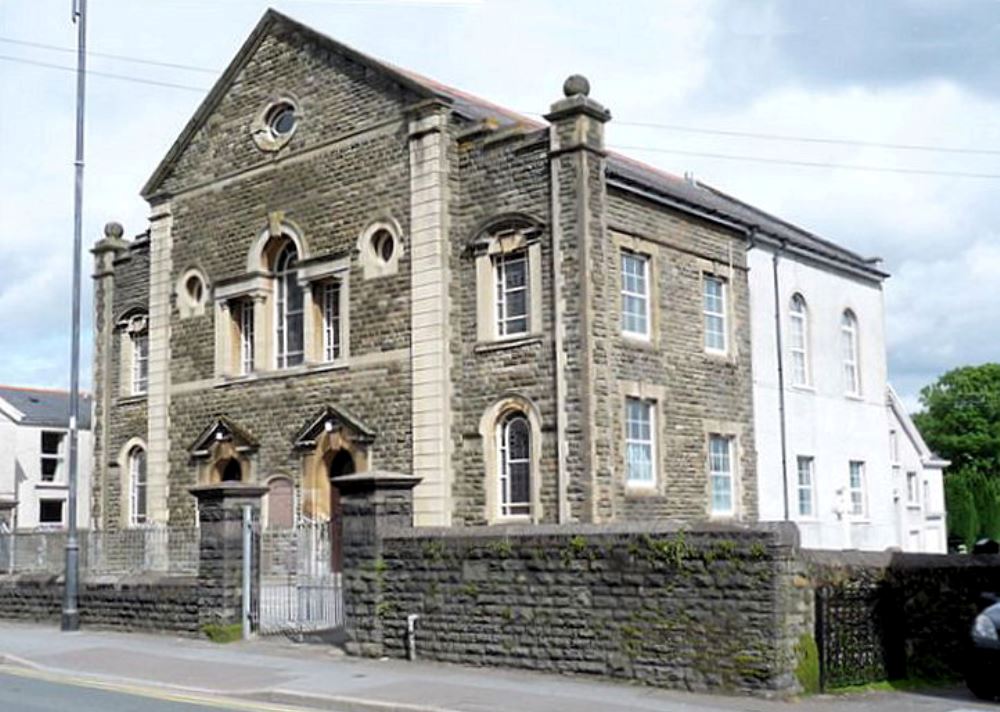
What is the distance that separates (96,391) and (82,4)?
40.9ft

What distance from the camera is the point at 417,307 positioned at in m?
23.0

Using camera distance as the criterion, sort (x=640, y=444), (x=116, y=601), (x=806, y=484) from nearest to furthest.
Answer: (x=116, y=601) → (x=640, y=444) → (x=806, y=484)

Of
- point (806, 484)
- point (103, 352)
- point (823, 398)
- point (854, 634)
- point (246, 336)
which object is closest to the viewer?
point (854, 634)

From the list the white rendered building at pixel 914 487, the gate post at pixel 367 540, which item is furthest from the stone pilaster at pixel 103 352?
the white rendered building at pixel 914 487

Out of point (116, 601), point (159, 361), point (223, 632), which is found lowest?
point (223, 632)

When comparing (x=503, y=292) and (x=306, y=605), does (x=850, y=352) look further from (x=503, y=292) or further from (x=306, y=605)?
(x=306, y=605)

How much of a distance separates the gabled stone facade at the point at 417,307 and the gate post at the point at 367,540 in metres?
5.82

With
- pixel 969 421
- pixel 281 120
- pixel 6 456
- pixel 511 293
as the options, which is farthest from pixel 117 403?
pixel 969 421

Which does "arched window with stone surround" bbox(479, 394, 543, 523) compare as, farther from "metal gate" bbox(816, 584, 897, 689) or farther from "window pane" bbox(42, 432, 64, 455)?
"window pane" bbox(42, 432, 64, 455)

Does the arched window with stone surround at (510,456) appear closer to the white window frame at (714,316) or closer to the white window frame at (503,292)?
the white window frame at (503,292)

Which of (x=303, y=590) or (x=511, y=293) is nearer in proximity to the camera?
(x=303, y=590)

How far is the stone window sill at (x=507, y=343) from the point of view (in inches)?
845

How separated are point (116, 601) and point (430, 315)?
7.57 m

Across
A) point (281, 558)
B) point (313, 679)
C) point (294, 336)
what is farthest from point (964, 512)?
point (313, 679)
